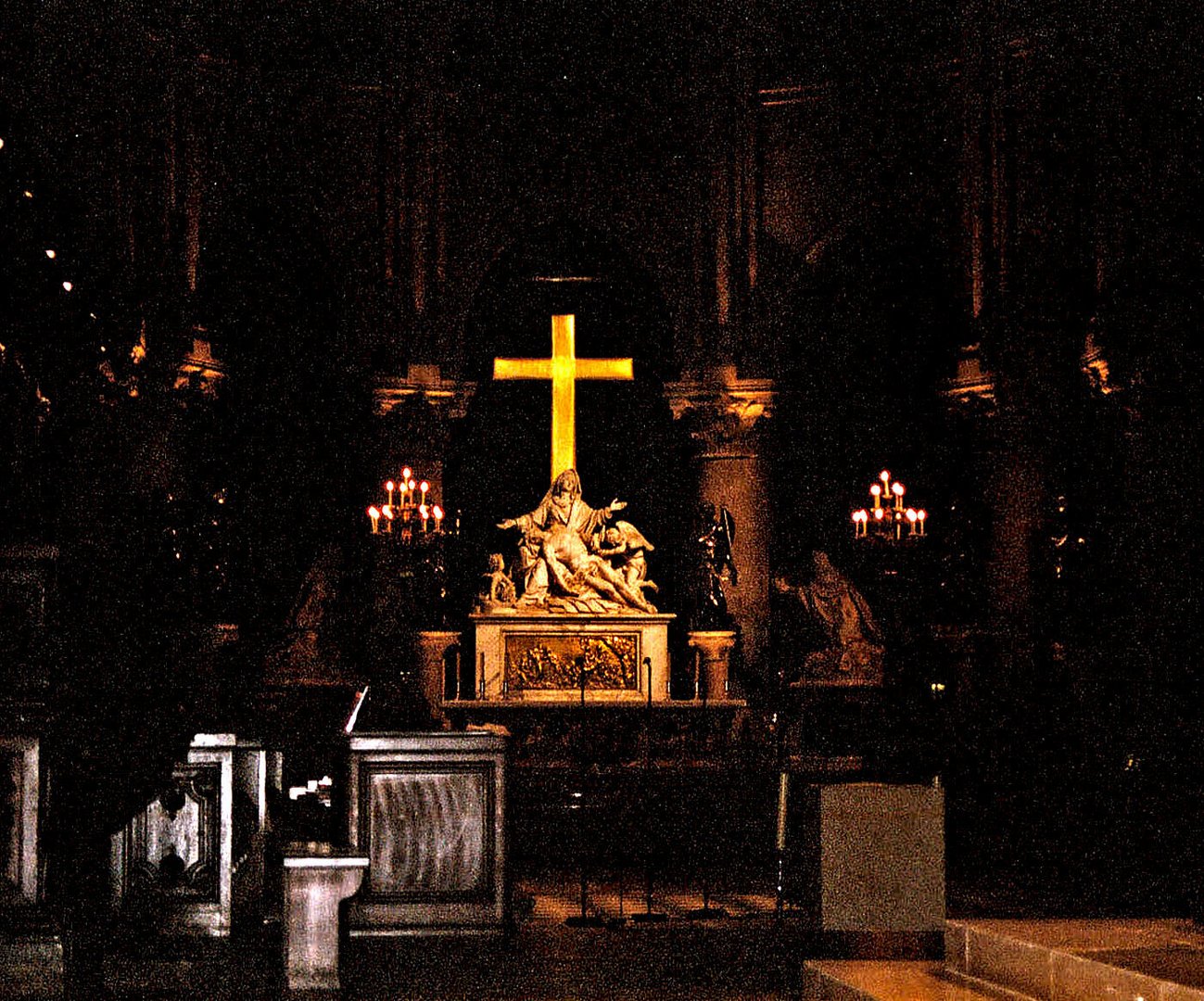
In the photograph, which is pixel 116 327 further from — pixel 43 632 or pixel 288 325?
pixel 288 325

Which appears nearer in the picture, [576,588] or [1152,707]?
[1152,707]

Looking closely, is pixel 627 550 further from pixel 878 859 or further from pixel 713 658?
pixel 878 859

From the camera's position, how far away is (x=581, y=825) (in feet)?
42.8

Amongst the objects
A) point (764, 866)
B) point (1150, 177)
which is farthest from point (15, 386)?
point (1150, 177)

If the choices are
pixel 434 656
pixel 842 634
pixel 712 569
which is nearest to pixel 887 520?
pixel 842 634

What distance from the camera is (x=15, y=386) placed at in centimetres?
628

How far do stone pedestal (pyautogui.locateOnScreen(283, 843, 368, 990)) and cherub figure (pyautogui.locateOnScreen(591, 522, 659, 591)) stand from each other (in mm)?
12479

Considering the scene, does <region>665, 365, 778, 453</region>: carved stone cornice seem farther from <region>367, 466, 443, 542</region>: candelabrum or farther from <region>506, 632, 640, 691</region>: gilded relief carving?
<region>367, 466, 443, 542</region>: candelabrum

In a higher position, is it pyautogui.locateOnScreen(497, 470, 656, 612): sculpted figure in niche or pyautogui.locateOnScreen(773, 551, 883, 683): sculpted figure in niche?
pyautogui.locateOnScreen(497, 470, 656, 612): sculpted figure in niche

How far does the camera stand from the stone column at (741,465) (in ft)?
67.1

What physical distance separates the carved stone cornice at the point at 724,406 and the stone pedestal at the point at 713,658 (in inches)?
94.0

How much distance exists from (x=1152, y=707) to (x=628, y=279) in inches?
403

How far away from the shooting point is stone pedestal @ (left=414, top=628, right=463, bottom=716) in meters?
19.6

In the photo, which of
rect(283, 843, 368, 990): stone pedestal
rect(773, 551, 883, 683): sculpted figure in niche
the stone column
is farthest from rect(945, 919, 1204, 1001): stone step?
the stone column
